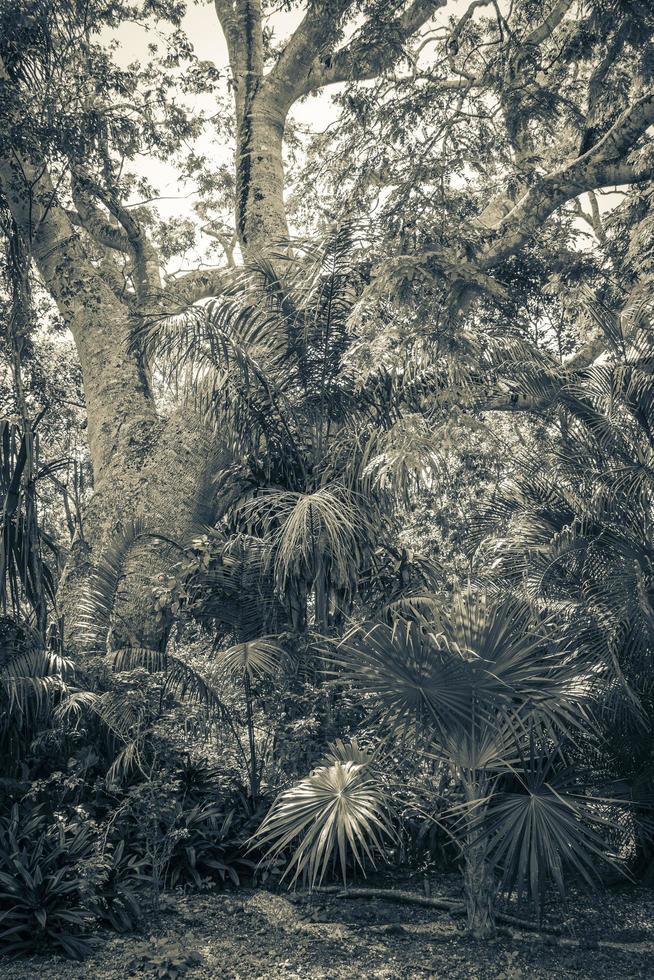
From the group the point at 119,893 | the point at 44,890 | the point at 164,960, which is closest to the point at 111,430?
the point at 119,893

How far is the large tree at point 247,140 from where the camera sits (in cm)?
681

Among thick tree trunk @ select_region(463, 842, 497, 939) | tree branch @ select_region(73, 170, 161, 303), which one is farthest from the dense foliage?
tree branch @ select_region(73, 170, 161, 303)

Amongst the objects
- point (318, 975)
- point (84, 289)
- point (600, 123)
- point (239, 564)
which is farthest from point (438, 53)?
point (318, 975)

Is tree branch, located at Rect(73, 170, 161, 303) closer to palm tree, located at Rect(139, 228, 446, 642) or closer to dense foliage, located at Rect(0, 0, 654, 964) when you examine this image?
dense foliage, located at Rect(0, 0, 654, 964)

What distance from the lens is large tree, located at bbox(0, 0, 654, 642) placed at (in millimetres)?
6812

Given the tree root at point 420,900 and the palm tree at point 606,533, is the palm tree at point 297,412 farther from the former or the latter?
the tree root at point 420,900

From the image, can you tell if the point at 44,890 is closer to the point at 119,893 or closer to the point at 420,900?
the point at 119,893

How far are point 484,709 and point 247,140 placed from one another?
28.0ft

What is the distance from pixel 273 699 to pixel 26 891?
2058 mm

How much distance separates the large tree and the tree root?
2650 millimetres

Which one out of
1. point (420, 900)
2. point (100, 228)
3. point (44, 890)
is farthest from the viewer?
point (100, 228)

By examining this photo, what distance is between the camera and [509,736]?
4.52 m

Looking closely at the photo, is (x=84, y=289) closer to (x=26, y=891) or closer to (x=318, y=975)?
(x=26, y=891)

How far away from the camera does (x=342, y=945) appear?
4.96 meters
